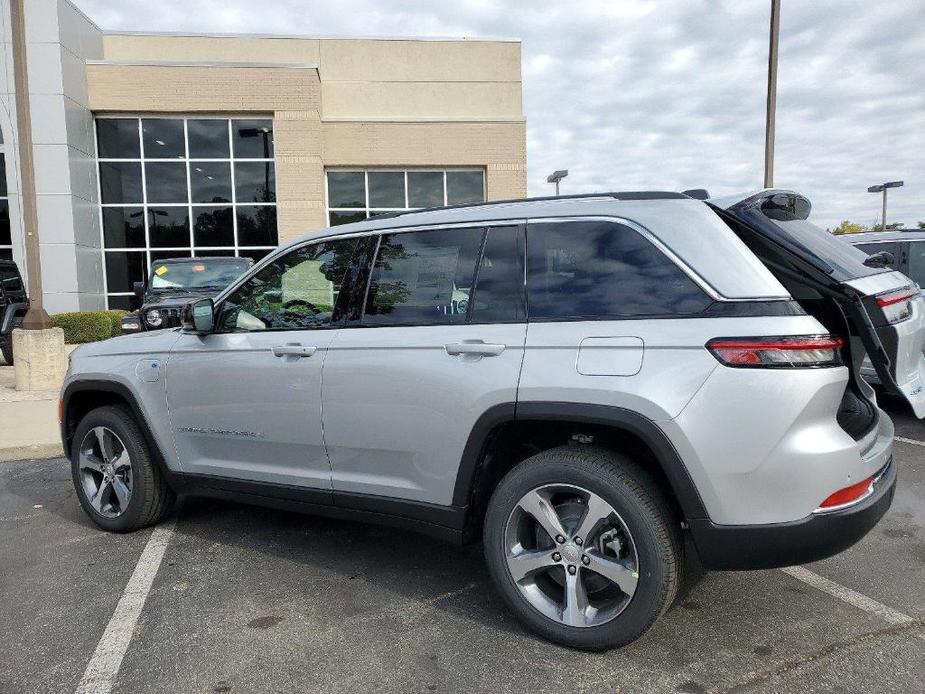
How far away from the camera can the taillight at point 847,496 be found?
2.74 meters

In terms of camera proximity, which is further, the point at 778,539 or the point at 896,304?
the point at 896,304

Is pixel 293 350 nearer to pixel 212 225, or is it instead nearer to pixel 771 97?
pixel 771 97

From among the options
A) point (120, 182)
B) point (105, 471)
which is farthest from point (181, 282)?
point (120, 182)

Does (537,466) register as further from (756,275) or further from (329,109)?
(329,109)

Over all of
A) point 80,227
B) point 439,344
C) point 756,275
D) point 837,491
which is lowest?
point 837,491

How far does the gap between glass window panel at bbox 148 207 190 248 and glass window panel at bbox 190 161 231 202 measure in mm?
629

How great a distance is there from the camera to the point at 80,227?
19234 millimetres

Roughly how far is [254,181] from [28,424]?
14.0 metres

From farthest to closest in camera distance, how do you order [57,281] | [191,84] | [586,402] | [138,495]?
[191,84] → [57,281] → [138,495] → [586,402]

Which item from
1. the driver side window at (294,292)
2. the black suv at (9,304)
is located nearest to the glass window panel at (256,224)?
the black suv at (9,304)

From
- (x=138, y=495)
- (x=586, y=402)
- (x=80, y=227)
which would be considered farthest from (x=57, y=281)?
(x=586, y=402)

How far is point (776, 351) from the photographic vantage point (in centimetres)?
268

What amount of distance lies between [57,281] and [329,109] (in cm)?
958

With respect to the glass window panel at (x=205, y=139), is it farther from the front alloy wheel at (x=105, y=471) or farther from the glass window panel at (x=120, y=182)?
the front alloy wheel at (x=105, y=471)
